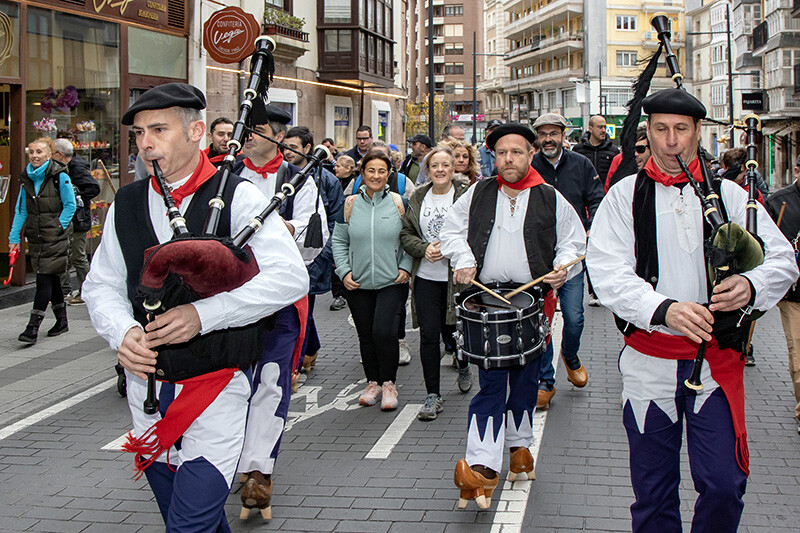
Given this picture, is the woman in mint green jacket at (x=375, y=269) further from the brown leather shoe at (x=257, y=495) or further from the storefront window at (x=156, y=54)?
the storefront window at (x=156, y=54)

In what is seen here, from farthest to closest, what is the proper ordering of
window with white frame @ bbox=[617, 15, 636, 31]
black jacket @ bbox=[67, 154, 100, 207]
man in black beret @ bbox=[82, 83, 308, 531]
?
1. window with white frame @ bbox=[617, 15, 636, 31]
2. black jacket @ bbox=[67, 154, 100, 207]
3. man in black beret @ bbox=[82, 83, 308, 531]

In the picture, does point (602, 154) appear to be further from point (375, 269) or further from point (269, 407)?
point (269, 407)

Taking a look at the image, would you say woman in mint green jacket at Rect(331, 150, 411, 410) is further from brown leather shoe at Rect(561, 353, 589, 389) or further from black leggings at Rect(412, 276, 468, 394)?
brown leather shoe at Rect(561, 353, 589, 389)

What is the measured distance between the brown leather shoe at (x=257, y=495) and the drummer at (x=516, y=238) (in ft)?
4.30

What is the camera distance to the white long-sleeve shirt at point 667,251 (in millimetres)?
3621

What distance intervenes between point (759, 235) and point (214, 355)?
2.20 metres

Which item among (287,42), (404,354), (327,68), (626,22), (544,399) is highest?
(626,22)

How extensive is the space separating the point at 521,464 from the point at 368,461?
1052 mm

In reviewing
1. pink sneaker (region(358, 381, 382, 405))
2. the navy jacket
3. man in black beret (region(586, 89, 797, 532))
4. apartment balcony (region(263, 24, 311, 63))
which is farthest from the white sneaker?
apartment balcony (region(263, 24, 311, 63))

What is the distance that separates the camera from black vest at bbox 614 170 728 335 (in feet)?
12.3

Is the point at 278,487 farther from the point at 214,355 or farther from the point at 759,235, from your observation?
the point at 759,235

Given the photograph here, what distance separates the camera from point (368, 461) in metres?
5.86

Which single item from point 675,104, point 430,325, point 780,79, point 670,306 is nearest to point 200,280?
point 670,306

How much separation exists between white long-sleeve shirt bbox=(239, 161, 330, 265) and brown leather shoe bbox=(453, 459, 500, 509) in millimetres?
1879
